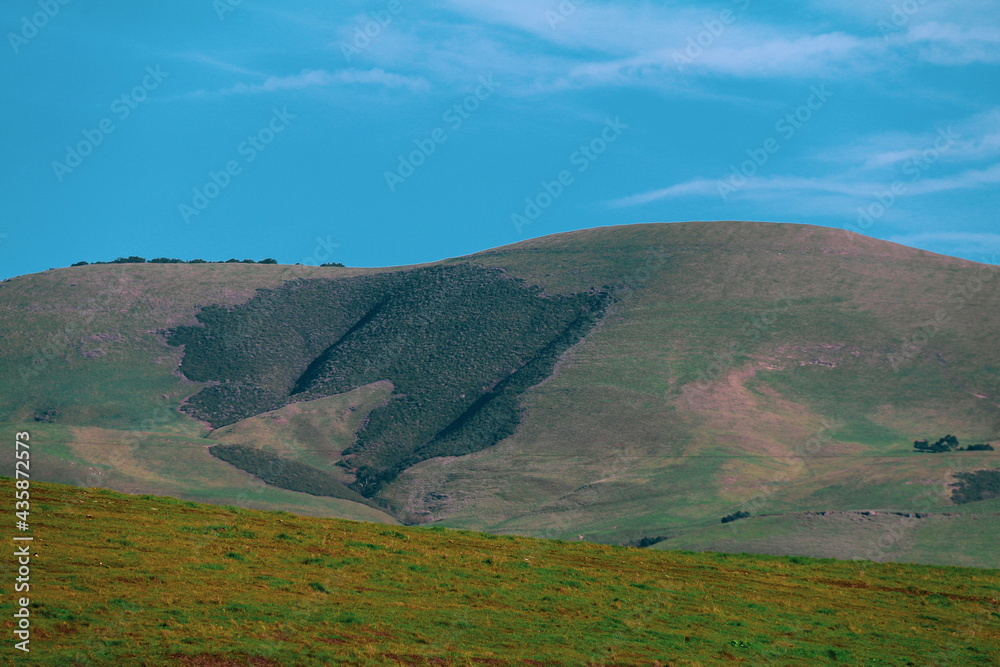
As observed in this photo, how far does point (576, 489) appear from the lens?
331 ft

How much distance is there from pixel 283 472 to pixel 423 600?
85.9 meters

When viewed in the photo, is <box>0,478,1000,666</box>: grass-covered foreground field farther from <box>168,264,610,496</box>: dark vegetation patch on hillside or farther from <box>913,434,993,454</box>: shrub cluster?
<box>168,264,610,496</box>: dark vegetation patch on hillside

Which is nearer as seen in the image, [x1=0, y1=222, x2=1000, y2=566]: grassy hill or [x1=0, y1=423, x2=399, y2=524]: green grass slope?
[x1=0, y1=423, x2=399, y2=524]: green grass slope

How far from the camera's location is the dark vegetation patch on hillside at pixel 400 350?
12800cm

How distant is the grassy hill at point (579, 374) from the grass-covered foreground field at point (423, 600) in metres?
46.8

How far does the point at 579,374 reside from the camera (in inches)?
5133

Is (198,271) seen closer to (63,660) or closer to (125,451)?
(125,451)

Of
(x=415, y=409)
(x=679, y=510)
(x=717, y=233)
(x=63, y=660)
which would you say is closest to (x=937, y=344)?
(x=717, y=233)

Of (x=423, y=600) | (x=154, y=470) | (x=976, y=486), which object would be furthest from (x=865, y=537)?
(x=154, y=470)

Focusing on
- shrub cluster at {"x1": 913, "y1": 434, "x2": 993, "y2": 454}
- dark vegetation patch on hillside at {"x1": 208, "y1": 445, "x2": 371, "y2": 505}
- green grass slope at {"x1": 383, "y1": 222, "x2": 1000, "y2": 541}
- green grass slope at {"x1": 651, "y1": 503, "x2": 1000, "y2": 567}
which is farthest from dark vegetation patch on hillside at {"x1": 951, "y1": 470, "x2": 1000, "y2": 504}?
dark vegetation patch on hillside at {"x1": 208, "y1": 445, "x2": 371, "y2": 505}

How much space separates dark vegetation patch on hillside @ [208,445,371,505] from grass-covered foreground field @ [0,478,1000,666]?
71.0 meters

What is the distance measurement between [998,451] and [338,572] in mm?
97342

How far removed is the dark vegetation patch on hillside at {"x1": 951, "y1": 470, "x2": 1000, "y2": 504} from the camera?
86625 millimetres

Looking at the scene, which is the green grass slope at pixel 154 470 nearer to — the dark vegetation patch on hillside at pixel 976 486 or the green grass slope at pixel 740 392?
the green grass slope at pixel 740 392
